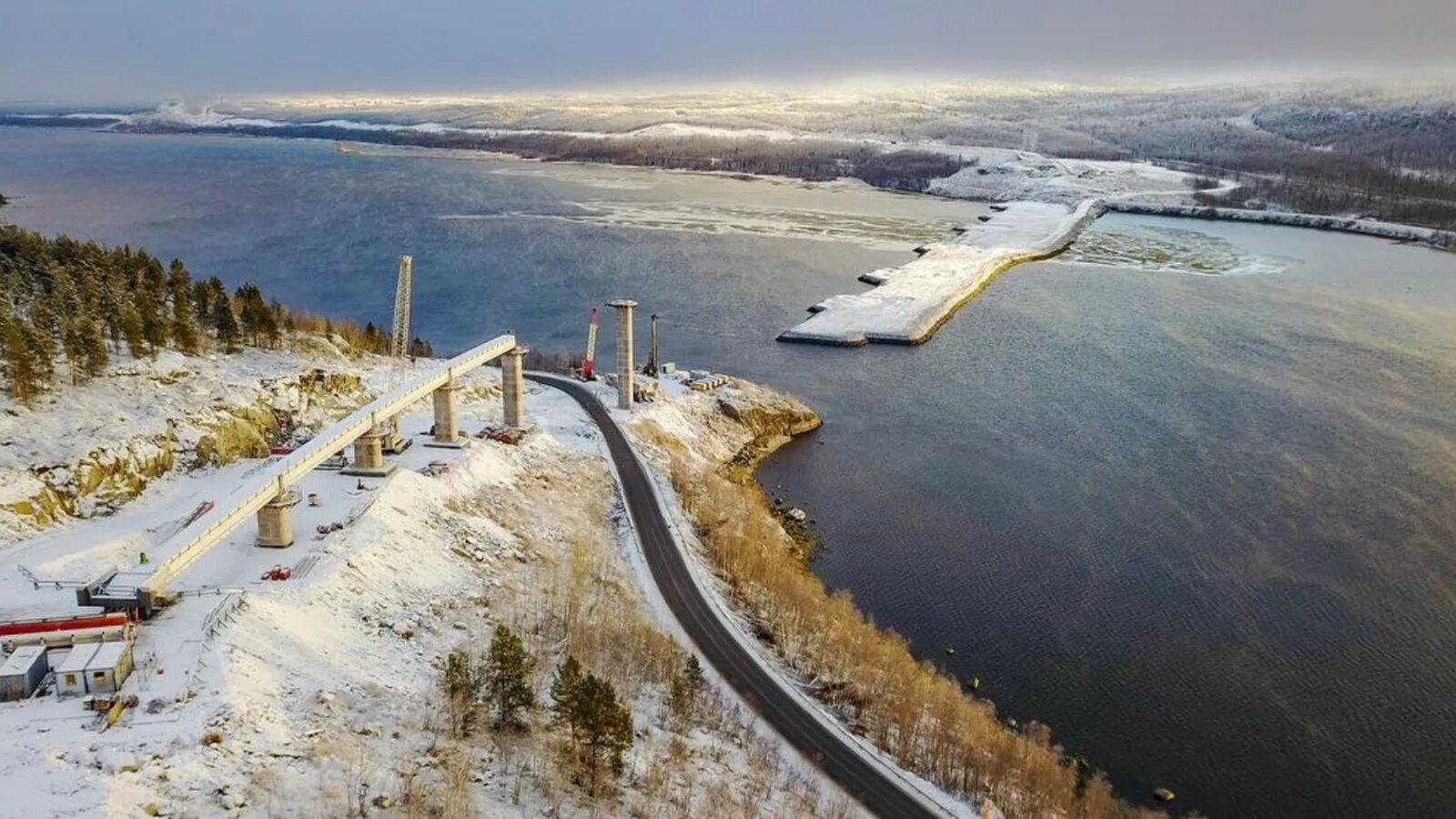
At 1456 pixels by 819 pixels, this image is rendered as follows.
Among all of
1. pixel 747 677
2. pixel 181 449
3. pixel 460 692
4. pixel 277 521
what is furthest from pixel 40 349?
pixel 747 677

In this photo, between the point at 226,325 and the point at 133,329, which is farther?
the point at 226,325

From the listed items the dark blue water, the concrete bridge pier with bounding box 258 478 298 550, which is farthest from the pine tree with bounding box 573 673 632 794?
the dark blue water

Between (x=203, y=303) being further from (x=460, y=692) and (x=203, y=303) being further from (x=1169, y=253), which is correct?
(x=1169, y=253)

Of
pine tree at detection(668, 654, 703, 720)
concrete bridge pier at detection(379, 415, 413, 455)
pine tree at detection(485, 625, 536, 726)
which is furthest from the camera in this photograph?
concrete bridge pier at detection(379, 415, 413, 455)

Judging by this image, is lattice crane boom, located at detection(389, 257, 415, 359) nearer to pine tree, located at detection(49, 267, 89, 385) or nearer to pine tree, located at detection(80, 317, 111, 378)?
pine tree, located at detection(49, 267, 89, 385)

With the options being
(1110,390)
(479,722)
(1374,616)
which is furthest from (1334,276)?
(479,722)

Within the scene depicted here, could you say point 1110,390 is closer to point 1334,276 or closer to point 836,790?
point 836,790
